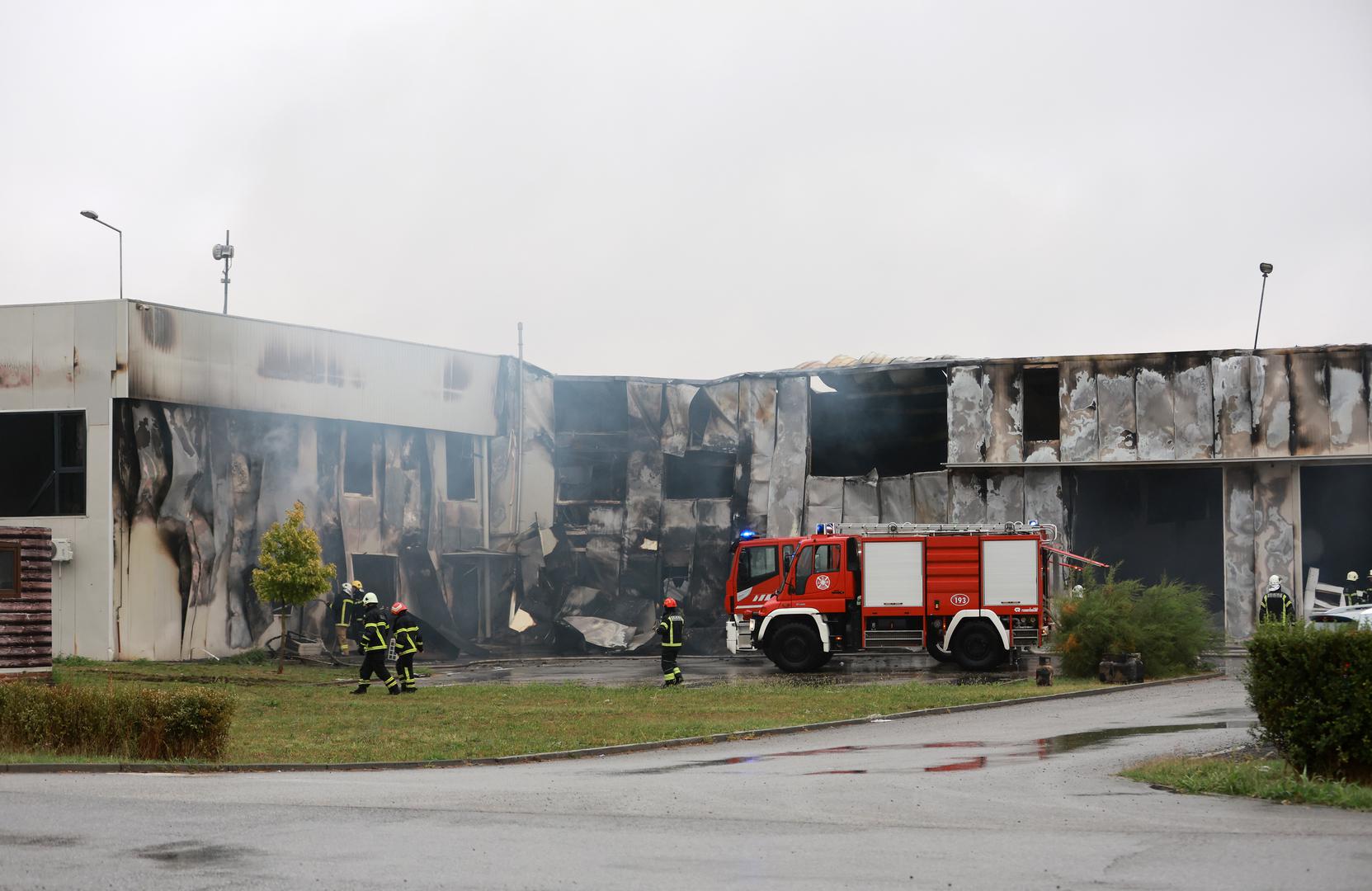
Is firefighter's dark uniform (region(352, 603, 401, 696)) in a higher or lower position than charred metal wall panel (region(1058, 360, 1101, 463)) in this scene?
lower

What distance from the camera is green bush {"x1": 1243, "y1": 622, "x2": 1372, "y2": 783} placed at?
11773 mm

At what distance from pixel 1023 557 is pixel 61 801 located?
2036cm

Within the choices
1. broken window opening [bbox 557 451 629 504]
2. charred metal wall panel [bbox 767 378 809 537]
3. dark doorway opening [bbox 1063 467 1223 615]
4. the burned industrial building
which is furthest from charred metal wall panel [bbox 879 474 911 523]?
broken window opening [bbox 557 451 629 504]

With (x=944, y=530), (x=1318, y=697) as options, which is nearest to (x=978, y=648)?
(x=944, y=530)

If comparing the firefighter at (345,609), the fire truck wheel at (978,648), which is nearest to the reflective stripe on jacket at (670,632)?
the fire truck wheel at (978,648)

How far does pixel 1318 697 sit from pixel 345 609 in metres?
24.7

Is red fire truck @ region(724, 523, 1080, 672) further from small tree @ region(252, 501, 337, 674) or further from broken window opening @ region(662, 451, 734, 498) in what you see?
broken window opening @ region(662, 451, 734, 498)

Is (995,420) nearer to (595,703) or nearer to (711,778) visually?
(595,703)

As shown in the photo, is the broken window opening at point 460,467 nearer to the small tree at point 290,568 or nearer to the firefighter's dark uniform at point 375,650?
the small tree at point 290,568

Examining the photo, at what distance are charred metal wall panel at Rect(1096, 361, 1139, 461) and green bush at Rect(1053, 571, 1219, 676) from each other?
10.8 meters

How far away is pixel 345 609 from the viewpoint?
109 ft

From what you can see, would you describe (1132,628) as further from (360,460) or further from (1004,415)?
(360,460)

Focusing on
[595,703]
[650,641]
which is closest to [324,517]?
[650,641]

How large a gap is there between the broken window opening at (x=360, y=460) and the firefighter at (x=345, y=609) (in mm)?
2651
